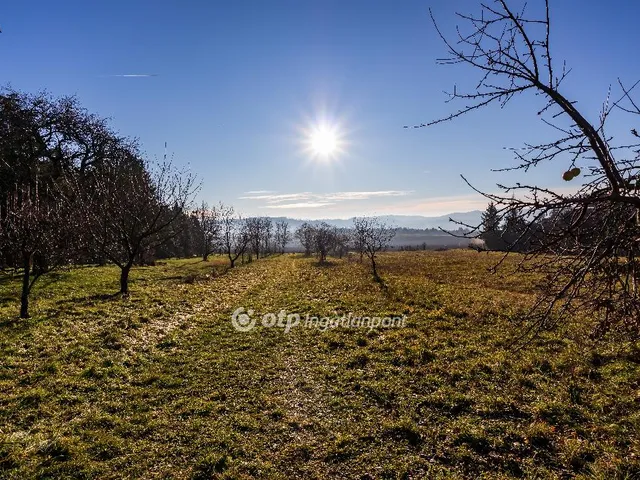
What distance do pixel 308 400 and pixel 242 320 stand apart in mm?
8473

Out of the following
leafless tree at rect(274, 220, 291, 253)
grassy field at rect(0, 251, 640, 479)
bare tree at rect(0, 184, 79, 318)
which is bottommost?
grassy field at rect(0, 251, 640, 479)

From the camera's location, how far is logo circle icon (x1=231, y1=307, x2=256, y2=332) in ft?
49.3

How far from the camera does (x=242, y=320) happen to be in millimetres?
16281

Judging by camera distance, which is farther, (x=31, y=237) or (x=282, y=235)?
(x=282, y=235)

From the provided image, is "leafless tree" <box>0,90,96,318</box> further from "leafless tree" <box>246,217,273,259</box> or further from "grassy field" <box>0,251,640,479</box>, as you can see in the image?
"leafless tree" <box>246,217,273,259</box>

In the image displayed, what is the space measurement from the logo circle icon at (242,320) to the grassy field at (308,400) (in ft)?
1.68

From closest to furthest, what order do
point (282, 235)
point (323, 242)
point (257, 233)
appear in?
point (323, 242) < point (257, 233) < point (282, 235)

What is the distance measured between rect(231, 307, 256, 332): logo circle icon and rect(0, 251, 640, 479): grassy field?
0.51m

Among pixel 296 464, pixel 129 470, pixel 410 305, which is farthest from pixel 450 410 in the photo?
pixel 410 305

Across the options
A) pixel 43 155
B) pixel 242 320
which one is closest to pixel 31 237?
pixel 242 320

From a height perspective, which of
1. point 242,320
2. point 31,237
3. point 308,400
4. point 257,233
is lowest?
point 308,400

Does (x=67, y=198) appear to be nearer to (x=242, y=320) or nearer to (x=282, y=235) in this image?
(x=242, y=320)

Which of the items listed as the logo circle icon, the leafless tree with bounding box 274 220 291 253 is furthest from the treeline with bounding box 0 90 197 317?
the leafless tree with bounding box 274 220 291 253

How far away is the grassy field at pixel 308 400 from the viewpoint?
20.0ft
